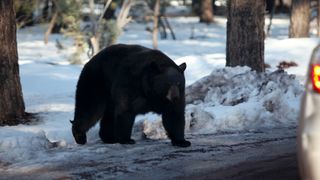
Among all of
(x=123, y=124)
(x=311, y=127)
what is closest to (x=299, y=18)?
(x=123, y=124)

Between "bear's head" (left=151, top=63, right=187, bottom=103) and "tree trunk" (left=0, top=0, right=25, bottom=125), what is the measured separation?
12.3 ft

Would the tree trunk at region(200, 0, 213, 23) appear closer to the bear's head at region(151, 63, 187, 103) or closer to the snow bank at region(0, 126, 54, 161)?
the snow bank at region(0, 126, 54, 161)

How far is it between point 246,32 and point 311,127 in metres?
8.08

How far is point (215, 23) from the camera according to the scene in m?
44.4

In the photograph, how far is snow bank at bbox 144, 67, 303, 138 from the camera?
963 centimetres

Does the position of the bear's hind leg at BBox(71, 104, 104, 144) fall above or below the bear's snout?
below

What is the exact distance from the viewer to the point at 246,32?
1252 cm

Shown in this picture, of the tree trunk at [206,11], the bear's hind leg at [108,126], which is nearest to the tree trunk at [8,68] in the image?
the bear's hind leg at [108,126]

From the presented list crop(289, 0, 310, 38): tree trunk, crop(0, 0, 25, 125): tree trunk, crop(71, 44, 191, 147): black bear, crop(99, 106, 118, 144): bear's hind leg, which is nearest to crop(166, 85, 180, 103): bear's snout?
crop(71, 44, 191, 147): black bear

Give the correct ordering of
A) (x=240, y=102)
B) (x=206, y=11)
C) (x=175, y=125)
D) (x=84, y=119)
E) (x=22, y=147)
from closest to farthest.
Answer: (x=22, y=147)
(x=175, y=125)
(x=84, y=119)
(x=240, y=102)
(x=206, y=11)

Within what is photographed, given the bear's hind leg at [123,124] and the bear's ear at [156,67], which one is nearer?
the bear's ear at [156,67]

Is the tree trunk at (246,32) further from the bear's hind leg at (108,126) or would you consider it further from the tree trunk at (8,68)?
the bear's hind leg at (108,126)

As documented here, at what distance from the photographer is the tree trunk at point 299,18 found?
890 inches

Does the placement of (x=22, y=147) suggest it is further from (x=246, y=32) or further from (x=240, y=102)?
(x=246, y=32)
